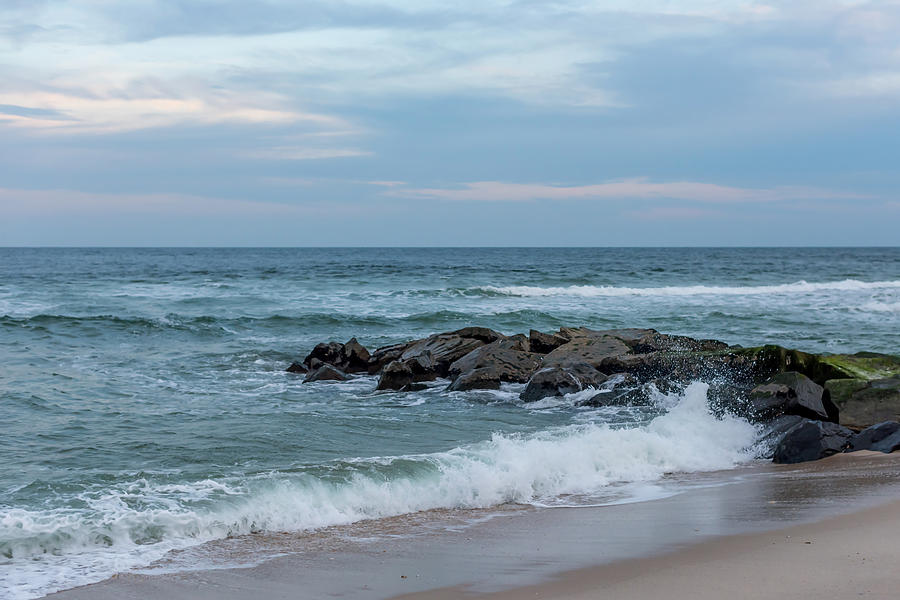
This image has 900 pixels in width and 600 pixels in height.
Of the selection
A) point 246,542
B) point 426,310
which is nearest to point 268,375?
point 246,542

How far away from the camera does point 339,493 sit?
7285mm

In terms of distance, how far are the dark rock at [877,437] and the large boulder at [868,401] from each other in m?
0.60

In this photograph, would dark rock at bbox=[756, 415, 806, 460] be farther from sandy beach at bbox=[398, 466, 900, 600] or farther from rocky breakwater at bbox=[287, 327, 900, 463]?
sandy beach at bbox=[398, 466, 900, 600]

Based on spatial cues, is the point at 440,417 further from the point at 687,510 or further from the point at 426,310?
the point at 426,310

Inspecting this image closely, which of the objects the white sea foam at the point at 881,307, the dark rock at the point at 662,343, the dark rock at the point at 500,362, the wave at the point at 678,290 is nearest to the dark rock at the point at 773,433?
the dark rock at the point at 662,343

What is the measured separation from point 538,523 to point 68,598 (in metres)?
3.53

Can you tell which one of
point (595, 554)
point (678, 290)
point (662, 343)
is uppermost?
point (678, 290)

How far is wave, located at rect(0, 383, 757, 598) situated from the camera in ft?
19.6

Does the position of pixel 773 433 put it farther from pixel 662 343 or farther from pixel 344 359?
pixel 344 359

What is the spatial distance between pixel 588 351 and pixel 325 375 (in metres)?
4.90

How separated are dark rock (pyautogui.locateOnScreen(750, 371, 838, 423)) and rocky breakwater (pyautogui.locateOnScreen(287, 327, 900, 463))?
13 millimetres

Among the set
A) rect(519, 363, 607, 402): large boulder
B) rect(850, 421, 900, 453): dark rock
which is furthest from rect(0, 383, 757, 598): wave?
rect(519, 363, 607, 402): large boulder

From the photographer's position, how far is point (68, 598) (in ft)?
16.3

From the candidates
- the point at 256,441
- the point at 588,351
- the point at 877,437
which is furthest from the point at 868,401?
the point at 256,441
